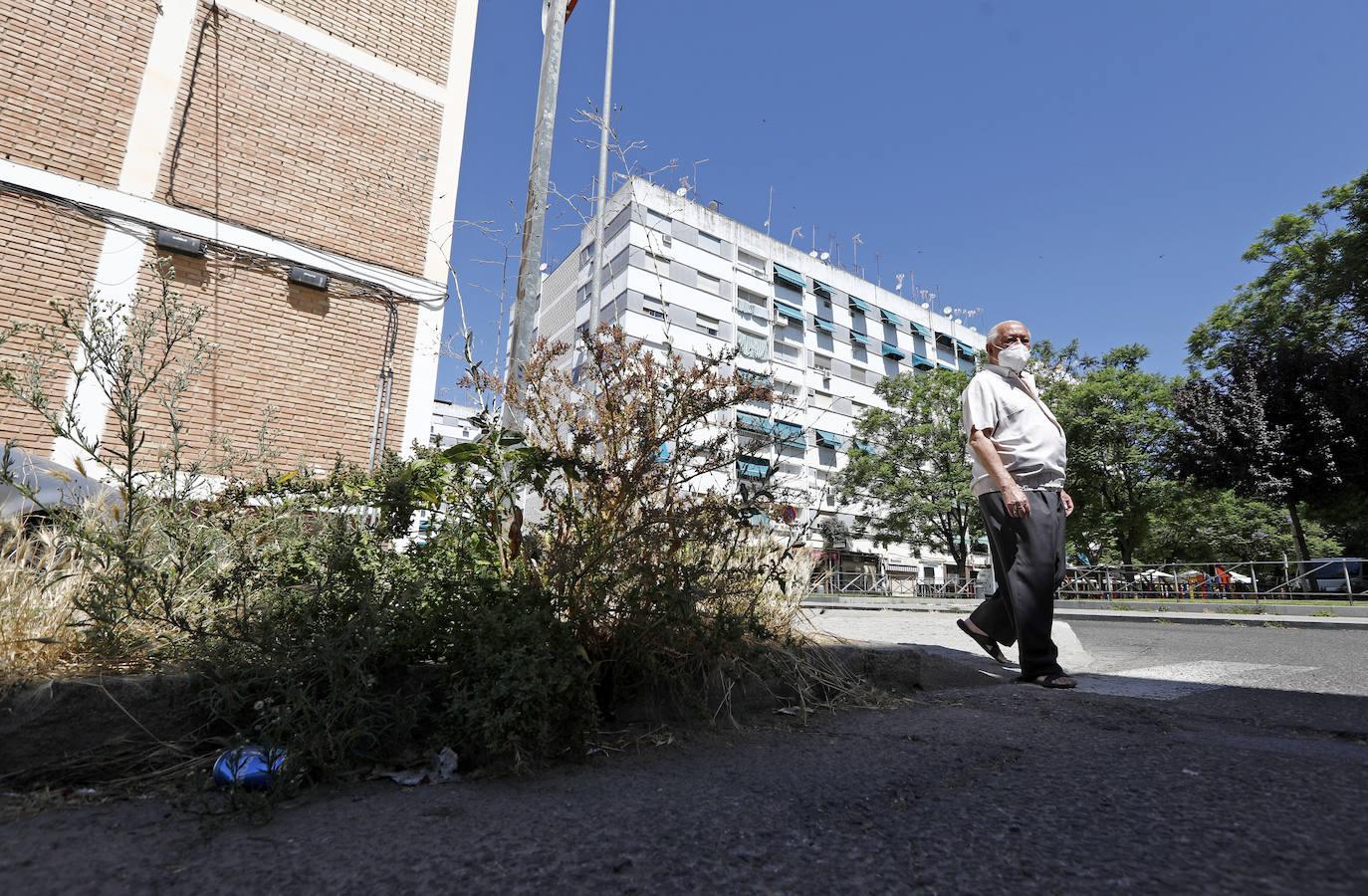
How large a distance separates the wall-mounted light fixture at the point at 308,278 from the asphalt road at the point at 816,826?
9.69 metres

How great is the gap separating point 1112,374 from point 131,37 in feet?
116

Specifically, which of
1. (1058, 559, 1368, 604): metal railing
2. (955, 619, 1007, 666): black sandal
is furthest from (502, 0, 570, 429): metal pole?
(1058, 559, 1368, 604): metal railing

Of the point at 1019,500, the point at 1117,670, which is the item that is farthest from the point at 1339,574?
the point at 1019,500

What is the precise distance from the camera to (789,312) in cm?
4597

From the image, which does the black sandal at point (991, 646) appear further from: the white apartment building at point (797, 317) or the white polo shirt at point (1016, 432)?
the white apartment building at point (797, 317)

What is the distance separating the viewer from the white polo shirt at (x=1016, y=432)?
11.9 feet

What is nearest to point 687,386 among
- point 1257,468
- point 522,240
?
point 522,240

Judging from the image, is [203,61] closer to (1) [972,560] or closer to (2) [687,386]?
(2) [687,386]

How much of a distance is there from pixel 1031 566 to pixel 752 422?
1.60 metres

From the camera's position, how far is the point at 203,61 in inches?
383

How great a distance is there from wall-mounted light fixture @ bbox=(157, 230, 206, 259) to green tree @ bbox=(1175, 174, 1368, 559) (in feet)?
73.9

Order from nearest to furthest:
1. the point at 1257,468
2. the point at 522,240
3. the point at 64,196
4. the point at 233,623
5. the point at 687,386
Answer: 1. the point at 233,623
2. the point at 687,386
3. the point at 522,240
4. the point at 64,196
5. the point at 1257,468

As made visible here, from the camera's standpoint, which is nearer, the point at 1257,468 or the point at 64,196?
the point at 64,196

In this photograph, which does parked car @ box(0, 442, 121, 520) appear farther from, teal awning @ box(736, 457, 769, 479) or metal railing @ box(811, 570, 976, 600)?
metal railing @ box(811, 570, 976, 600)
